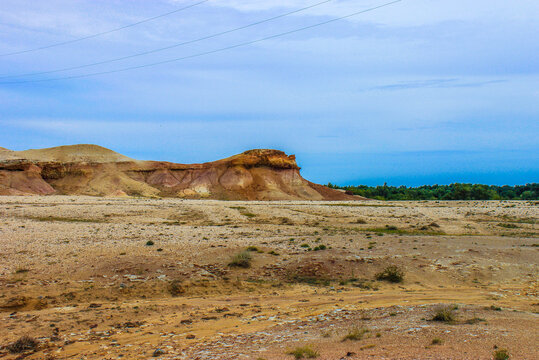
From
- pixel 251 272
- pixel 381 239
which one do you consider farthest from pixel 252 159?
pixel 251 272

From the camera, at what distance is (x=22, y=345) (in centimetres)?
1001

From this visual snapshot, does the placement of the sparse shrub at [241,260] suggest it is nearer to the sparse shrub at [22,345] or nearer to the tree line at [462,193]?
the sparse shrub at [22,345]

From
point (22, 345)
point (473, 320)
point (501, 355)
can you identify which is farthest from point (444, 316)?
point (22, 345)

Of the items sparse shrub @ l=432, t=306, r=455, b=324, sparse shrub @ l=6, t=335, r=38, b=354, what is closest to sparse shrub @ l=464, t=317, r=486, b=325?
sparse shrub @ l=432, t=306, r=455, b=324

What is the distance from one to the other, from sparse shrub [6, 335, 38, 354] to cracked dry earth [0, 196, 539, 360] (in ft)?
0.20

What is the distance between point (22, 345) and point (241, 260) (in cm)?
887

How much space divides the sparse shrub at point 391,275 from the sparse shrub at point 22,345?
1146 cm

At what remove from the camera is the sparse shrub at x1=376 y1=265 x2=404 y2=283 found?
16.7m

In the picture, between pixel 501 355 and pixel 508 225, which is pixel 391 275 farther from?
pixel 508 225

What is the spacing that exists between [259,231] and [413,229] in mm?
11089

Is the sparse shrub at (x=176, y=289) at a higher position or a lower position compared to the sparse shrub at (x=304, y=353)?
lower

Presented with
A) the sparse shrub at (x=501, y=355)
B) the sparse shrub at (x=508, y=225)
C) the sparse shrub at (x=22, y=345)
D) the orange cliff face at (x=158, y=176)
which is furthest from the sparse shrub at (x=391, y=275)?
the orange cliff face at (x=158, y=176)

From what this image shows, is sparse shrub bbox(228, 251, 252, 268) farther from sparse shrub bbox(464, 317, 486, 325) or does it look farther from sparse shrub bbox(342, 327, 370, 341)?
sparse shrub bbox(464, 317, 486, 325)

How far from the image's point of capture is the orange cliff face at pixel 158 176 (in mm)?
74625
